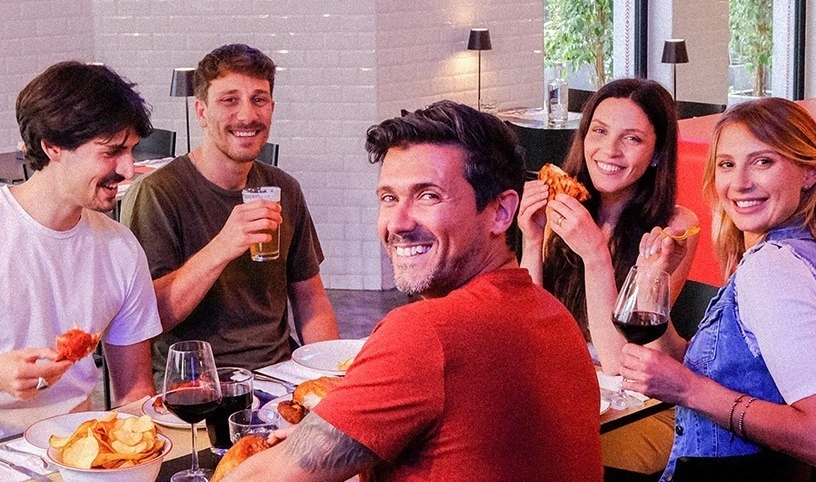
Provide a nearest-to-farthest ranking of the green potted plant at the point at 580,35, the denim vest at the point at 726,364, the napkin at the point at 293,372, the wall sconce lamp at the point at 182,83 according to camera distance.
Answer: the denim vest at the point at 726,364, the napkin at the point at 293,372, the wall sconce lamp at the point at 182,83, the green potted plant at the point at 580,35

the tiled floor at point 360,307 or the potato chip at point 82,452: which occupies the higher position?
the potato chip at point 82,452

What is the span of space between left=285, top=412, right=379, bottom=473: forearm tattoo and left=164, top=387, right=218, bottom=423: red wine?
1.75ft

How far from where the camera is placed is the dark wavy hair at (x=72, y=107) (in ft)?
8.61

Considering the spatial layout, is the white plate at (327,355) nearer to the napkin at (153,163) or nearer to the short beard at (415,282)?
the short beard at (415,282)

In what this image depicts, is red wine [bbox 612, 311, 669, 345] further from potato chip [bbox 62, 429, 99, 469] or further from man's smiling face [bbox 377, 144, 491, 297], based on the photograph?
potato chip [bbox 62, 429, 99, 469]

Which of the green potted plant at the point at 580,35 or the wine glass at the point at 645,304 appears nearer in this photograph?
the wine glass at the point at 645,304

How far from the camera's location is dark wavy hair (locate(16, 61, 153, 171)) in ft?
8.61

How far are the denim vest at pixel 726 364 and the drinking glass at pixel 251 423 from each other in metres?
0.88

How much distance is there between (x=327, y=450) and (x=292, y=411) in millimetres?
738

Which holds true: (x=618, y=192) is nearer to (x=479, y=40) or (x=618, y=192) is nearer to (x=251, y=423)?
(x=251, y=423)

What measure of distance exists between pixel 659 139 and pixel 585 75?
6.64 m

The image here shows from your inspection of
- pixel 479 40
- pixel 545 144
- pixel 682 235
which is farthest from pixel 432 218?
pixel 479 40

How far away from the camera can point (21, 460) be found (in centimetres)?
220

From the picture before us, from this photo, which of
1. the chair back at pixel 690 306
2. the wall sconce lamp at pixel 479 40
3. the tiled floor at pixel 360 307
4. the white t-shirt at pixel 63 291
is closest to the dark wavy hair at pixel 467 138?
the white t-shirt at pixel 63 291
